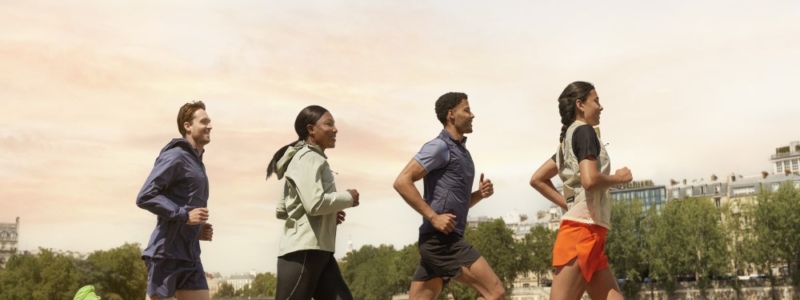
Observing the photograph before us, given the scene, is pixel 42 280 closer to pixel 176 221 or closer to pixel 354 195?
pixel 176 221

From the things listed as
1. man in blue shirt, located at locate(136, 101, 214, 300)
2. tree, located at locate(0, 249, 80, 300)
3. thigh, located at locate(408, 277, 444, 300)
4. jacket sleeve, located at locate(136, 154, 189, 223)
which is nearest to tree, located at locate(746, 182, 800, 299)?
tree, located at locate(0, 249, 80, 300)

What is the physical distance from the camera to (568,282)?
8883 mm

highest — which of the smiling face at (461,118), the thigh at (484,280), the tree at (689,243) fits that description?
the tree at (689,243)

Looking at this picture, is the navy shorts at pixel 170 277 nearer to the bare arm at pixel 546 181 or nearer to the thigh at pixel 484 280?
the thigh at pixel 484 280

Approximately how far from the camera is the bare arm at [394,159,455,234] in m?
9.62

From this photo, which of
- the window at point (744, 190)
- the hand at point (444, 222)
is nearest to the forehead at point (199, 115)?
the hand at point (444, 222)

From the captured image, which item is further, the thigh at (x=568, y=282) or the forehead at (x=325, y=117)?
the forehead at (x=325, y=117)

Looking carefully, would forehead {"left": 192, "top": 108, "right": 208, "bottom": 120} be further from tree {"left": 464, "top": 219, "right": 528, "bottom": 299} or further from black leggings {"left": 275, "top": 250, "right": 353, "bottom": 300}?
tree {"left": 464, "top": 219, "right": 528, "bottom": 299}

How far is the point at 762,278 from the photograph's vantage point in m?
105

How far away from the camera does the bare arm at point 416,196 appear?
9.62 meters

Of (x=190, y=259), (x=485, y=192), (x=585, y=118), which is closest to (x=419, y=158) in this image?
(x=485, y=192)

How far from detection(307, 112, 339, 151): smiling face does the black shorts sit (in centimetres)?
141

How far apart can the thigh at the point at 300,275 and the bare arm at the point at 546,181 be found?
2.71 meters

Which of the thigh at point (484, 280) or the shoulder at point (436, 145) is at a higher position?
the shoulder at point (436, 145)
